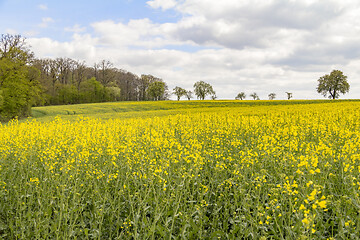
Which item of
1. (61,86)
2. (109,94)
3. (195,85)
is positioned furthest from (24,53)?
(195,85)

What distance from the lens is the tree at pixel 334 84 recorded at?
70125 mm

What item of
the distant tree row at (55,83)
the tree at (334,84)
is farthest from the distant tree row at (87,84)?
Answer: the tree at (334,84)

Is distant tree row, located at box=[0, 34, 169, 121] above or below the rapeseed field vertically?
above

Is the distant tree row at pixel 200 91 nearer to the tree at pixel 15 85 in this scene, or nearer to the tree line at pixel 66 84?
the tree line at pixel 66 84

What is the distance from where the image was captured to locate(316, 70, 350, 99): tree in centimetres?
7012

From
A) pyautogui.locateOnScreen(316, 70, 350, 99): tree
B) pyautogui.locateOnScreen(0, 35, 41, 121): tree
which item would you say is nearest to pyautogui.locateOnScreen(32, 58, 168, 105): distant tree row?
pyautogui.locateOnScreen(0, 35, 41, 121): tree

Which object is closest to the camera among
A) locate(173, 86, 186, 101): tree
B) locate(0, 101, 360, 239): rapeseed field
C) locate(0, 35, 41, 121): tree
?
locate(0, 101, 360, 239): rapeseed field

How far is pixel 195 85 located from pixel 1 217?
9230 centimetres

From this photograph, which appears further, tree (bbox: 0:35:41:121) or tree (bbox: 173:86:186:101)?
→ tree (bbox: 173:86:186:101)

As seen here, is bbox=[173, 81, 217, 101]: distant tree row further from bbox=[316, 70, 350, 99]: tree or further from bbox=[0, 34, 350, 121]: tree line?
bbox=[316, 70, 350, 99]: tree

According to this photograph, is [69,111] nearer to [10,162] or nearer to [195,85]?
[10,162]

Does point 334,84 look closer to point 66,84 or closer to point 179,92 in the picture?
point 179,92

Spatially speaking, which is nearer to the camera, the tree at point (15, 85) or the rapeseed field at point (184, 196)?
the rapeseed field at point (184, 196)

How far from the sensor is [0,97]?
1224 inches
